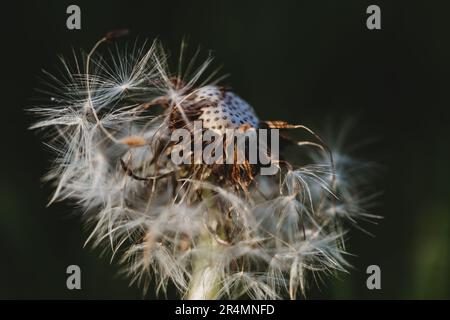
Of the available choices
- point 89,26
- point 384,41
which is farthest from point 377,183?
point 89,26

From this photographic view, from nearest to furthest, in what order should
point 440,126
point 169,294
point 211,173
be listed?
point 211,173 → point 169,294 → point 440,126

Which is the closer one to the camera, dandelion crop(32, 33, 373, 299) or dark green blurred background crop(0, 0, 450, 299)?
dandelion crop(32, 33, 373, 299)

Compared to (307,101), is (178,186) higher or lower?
lower

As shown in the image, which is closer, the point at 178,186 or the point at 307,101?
the point at 178,186

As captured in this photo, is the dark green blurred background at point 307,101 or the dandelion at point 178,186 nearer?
the dandelion at point 178,186

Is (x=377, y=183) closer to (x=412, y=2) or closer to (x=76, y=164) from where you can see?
(x=412, y=2)
